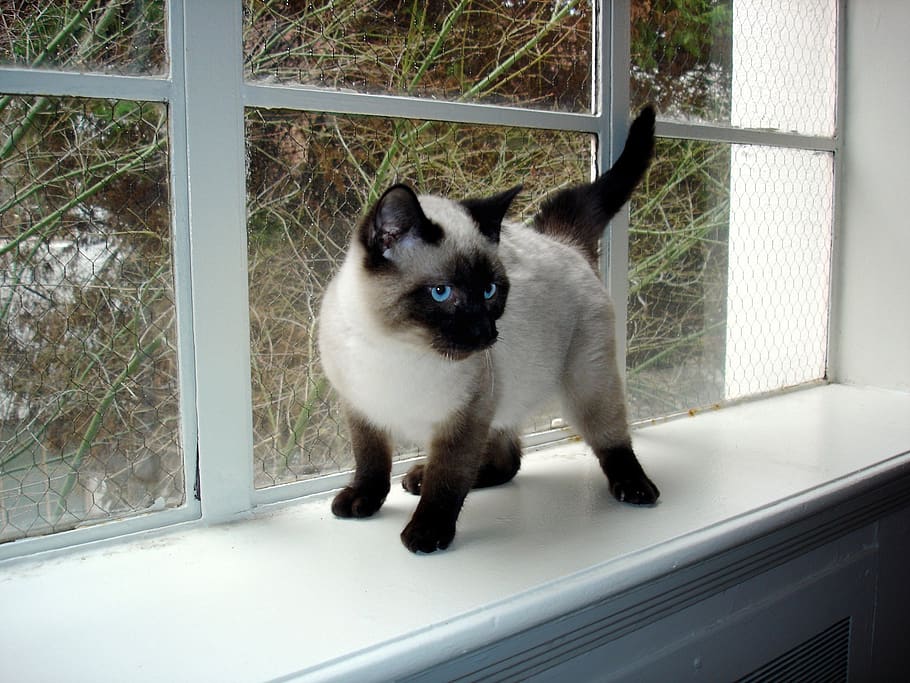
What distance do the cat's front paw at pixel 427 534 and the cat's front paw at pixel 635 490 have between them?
437 mm

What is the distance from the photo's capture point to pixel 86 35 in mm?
1289

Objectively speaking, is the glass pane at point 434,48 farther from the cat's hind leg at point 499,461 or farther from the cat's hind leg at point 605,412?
the cat's hind leg at point 499,461

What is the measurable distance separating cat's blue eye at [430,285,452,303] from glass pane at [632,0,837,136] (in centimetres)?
117

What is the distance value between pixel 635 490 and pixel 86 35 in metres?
1.39

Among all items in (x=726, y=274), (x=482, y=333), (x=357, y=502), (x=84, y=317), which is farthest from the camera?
(x=726, y=274)

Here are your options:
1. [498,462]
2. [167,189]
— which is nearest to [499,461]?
[498,462]

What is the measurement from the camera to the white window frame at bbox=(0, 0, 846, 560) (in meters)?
1.32

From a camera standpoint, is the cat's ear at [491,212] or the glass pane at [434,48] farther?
the glass pane at [434,48]

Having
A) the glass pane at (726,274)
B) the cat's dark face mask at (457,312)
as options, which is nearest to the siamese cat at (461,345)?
the cat's dark face mask at (457,312)

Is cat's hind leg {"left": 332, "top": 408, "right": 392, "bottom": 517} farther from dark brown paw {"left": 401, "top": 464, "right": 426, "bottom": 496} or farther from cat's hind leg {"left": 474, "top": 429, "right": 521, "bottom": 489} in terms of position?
cat's hind leg {"left": 474, "top": 429, "right": 521, "bottom": 489}

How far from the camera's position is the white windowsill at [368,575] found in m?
1.05

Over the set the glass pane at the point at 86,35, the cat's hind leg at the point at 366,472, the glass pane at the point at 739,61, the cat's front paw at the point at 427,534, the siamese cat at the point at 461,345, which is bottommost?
the cat's front paw at the point at 427,534

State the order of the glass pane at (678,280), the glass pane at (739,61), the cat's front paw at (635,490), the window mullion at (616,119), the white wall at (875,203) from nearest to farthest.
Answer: the cat's front paw at (635,490) < the window mullion at (616,119) < the glass pane at (739,61) < the glass pane at (678,280) < the white wall at (875,203)

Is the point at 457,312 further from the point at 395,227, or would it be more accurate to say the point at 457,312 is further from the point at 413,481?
the point at 413,481
